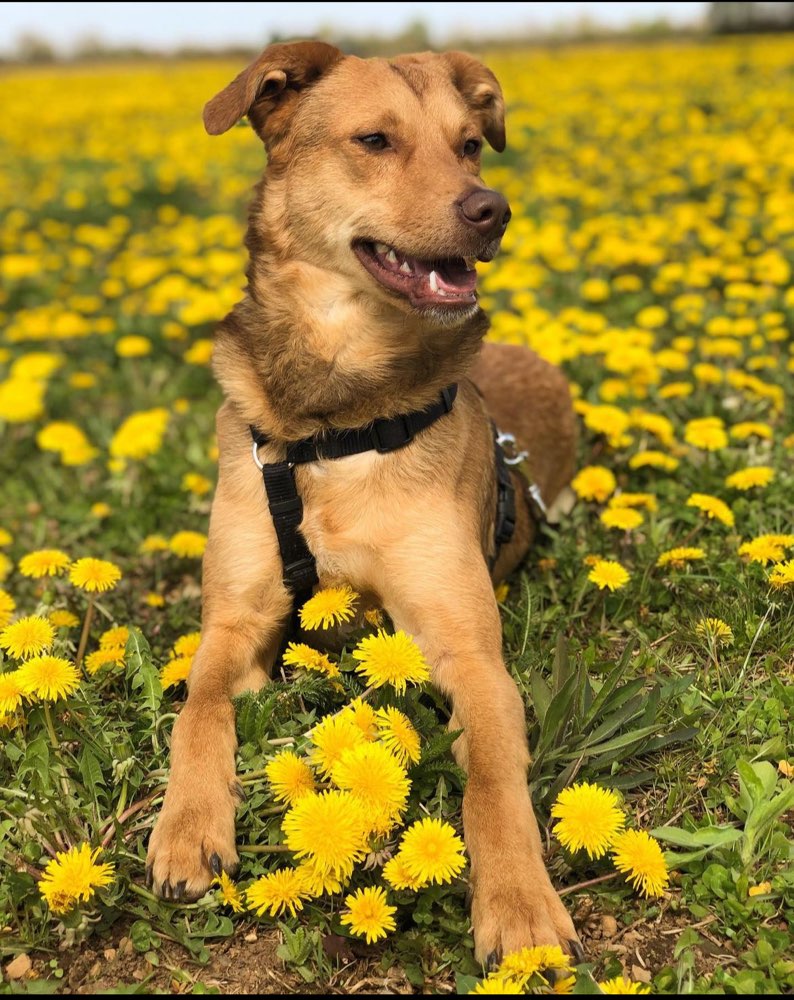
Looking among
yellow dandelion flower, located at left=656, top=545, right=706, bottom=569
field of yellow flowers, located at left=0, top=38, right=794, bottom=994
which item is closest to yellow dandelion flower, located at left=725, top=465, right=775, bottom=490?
field of yellow flowers, located at left=0, top=38, right=794, bottom=994

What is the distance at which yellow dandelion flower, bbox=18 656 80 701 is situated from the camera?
9.22ft

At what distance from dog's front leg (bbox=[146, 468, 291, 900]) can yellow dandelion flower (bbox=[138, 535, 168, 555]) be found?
1087 mm

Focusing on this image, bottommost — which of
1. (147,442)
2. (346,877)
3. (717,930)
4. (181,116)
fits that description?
(181,116)

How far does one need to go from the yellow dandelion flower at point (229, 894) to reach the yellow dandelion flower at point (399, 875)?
0.42 m

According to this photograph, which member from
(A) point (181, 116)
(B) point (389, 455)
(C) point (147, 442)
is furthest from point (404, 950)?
(A) point (181, 116)

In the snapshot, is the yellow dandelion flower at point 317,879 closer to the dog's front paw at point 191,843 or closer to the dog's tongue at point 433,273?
the dog's front paw at point 191,843

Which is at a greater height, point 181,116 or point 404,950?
point 404,950

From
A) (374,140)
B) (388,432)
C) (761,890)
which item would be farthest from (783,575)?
(374,140)

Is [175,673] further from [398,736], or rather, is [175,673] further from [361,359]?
[361,359]

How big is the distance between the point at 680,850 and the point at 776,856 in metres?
0.26

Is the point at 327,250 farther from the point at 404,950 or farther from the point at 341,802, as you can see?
the point at 404,950

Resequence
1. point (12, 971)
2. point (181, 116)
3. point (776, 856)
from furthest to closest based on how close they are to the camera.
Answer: point (181, 116) → point (776, 856) → point (12, 971)

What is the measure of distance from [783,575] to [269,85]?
8.63 feet

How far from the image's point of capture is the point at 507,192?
34.0 ft
